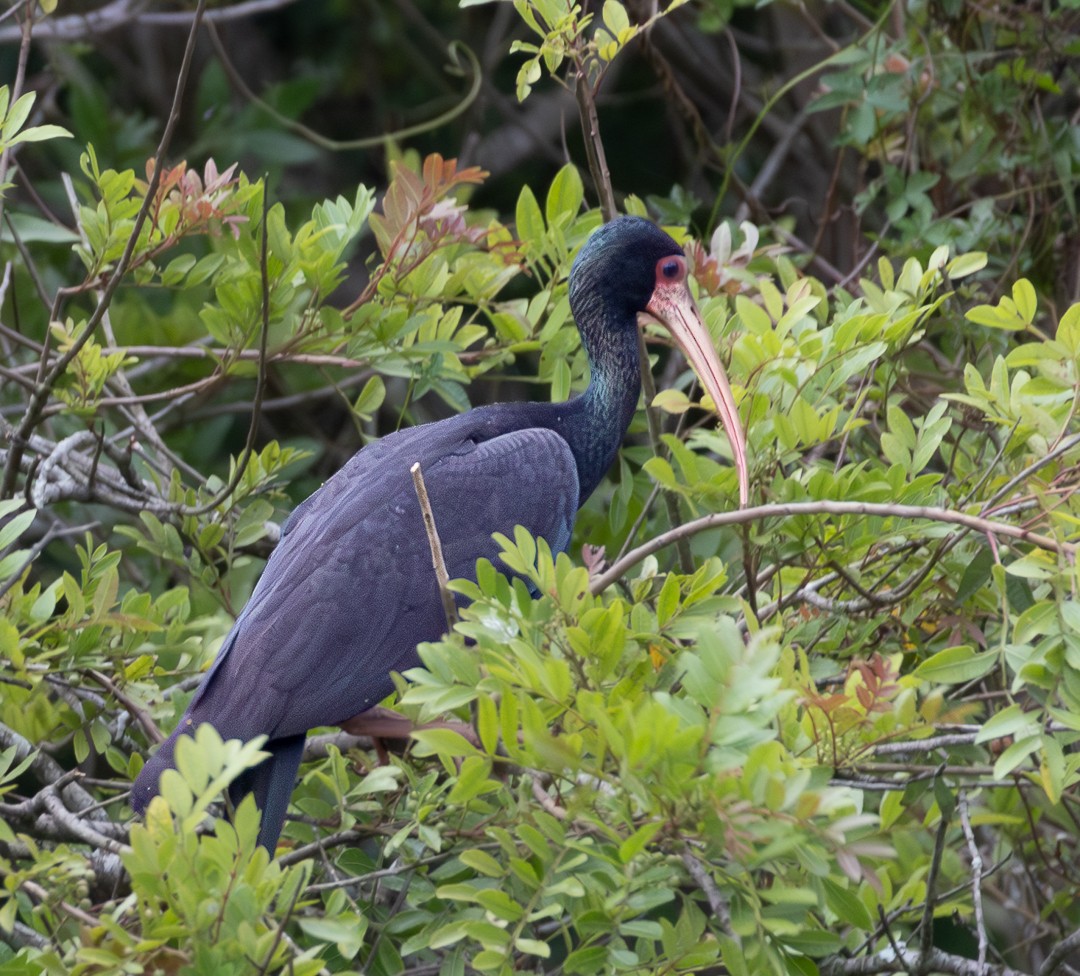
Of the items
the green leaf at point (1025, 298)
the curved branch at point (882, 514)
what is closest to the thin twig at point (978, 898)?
the curved branch at point (882, 514)

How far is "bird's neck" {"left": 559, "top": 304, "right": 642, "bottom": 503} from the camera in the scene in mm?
4453

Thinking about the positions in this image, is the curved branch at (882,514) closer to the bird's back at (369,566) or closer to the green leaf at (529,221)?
the bird's back at (369,566)

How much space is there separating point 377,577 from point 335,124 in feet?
20.6

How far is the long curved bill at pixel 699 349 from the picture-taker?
3.14m

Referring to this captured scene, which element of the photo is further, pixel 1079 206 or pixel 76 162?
pixel 76 162

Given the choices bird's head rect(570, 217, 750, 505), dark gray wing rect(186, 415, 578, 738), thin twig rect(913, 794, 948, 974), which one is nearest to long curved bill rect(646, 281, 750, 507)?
bird's head rect(570, 217, 750, 505)

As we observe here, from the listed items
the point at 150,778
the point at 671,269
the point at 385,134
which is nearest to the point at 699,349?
the point at 671,269

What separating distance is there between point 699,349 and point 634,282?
0.47 meters

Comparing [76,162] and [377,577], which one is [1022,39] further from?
[76,162]

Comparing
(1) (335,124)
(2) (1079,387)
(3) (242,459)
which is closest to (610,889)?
(2) (1079,387)

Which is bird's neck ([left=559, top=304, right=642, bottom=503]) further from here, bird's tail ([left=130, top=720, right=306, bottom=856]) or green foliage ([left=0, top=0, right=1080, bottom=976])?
bird's tail ([left=130, top=720, right=306, bottom=856])

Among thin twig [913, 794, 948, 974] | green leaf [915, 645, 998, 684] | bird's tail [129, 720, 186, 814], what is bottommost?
thin twig [913, 794, 948, 974]

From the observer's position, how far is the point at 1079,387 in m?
2.91

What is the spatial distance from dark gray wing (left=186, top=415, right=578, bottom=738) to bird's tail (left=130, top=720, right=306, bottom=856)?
0.08m
